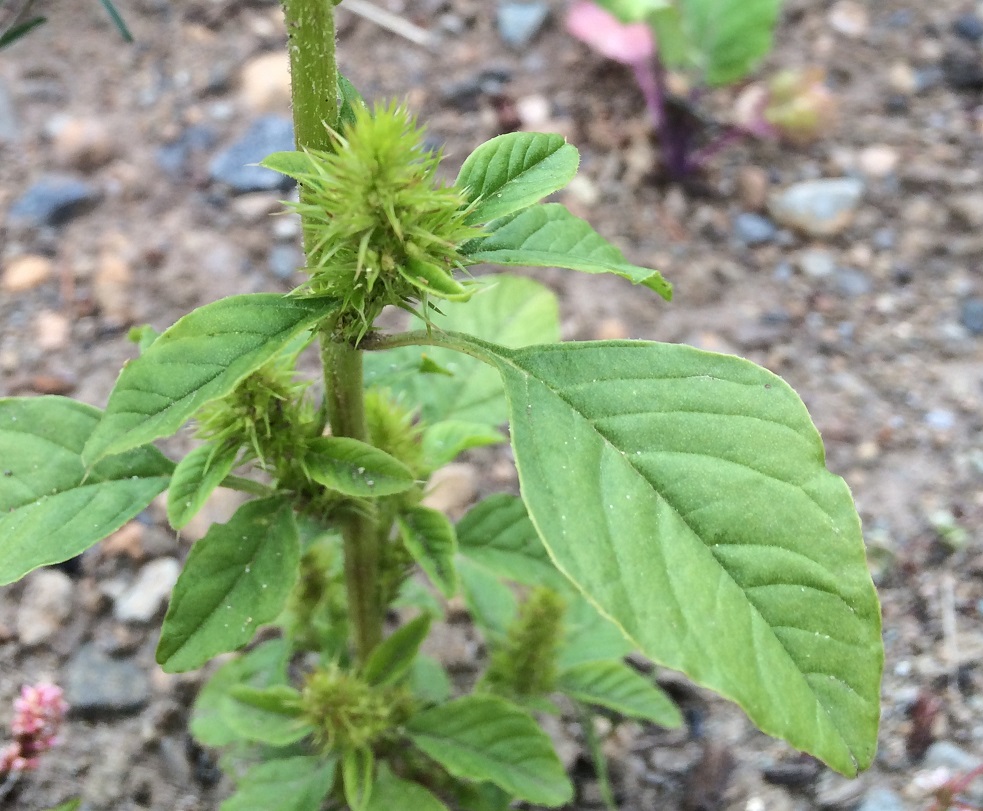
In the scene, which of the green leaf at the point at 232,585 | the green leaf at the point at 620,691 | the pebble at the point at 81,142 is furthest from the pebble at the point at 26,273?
A: the green leaf at the point at 620,691

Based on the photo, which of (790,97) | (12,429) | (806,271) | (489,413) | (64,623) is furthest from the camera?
(790,97)

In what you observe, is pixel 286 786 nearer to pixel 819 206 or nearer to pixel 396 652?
pixel 396 652

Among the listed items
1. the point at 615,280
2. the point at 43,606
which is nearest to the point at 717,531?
the point at 43,606

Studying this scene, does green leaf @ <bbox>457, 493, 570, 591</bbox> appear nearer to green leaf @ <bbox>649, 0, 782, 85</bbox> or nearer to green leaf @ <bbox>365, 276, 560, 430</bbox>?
green leaf @ <bbox>365, 276, 560, 430</bbox>

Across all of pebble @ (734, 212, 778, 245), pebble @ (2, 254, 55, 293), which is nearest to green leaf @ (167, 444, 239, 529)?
pebble @ (2, 254, 55, 293)

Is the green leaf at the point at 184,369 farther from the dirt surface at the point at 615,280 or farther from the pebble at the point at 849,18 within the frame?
the pebble at the point at 849,18

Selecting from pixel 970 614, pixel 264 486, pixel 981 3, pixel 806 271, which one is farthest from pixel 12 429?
pixel 981 3

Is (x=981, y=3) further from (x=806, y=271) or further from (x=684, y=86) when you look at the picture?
(x=806, y=271)
